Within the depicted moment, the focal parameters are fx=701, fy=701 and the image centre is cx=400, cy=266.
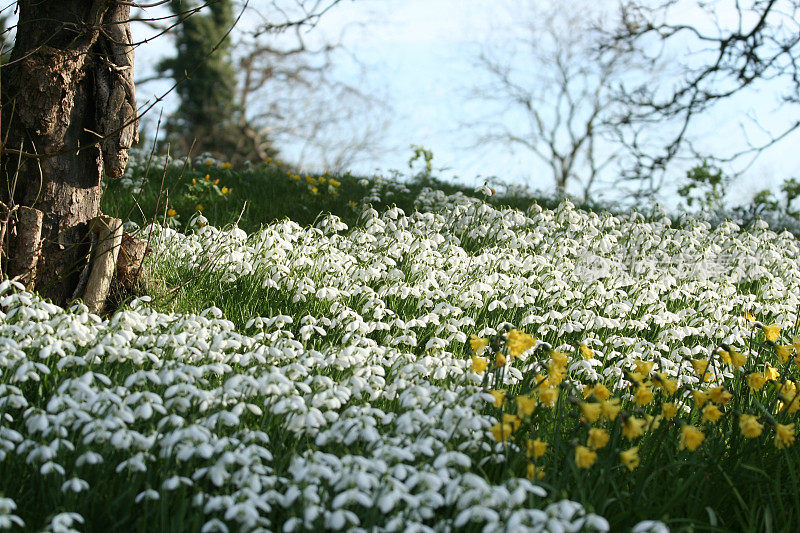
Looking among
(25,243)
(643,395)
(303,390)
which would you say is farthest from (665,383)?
(25,243)

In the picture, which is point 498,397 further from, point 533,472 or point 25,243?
point 25,243

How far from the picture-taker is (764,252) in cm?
752

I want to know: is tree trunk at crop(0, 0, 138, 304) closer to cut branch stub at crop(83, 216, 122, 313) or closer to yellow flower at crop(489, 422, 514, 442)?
cut branch stub at crop(83, 216, 122, 313)

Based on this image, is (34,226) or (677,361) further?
(677,361)

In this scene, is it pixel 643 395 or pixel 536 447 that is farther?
pixel 643 395

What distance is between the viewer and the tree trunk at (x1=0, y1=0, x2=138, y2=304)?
4.03 m

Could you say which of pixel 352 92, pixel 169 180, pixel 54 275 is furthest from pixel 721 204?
pixel 352 92

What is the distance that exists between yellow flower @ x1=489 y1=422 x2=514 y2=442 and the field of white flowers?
1.4 inches

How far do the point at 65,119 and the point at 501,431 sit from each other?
3.17 metres

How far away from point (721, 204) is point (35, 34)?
994 centimetres

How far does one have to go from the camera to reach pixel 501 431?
2.58 metres

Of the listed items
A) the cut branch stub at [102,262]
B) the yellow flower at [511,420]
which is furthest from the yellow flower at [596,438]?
the cut branch stub at [102,262]

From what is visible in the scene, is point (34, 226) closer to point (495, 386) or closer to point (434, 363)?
point (434, 363)

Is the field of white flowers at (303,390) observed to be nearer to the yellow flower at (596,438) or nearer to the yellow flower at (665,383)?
the yellow flower at (596,438)
